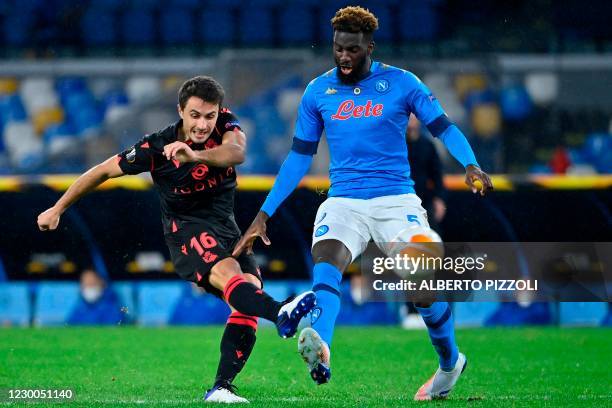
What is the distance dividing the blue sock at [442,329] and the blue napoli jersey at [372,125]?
66cm

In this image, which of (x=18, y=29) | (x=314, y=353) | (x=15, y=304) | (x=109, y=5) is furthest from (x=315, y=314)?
(x=18, y=29)

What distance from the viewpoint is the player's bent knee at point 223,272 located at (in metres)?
6.13

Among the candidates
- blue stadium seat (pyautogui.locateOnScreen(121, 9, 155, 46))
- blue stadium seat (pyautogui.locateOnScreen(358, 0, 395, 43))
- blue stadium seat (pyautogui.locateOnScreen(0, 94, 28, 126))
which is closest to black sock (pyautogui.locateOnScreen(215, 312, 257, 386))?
blue stadium seat (pyautogui.locateOnScreen(358, 0, 395, 43))

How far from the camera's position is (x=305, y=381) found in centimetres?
743

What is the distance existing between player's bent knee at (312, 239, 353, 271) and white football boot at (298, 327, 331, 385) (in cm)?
66

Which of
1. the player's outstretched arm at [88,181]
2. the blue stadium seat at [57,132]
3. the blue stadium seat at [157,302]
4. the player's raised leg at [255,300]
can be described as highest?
the player's outstretched arm at [88,181]

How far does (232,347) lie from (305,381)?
3.94ft

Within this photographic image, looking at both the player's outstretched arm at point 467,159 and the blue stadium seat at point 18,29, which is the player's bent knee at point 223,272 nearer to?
the player's outstretched arm at point 467,159

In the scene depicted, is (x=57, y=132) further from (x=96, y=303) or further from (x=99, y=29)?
(x=96, y=303)

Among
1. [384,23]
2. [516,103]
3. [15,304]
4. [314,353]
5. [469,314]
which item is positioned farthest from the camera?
[384,23]

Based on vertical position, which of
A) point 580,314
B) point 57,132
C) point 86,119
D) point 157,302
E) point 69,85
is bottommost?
point 580,314

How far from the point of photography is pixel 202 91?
6.14 m

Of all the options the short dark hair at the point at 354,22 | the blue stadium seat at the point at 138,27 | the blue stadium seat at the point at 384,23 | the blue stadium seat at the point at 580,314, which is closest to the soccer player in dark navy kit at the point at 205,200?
the short dark hair at the point at 354,22

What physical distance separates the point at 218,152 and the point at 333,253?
797 millimetres
